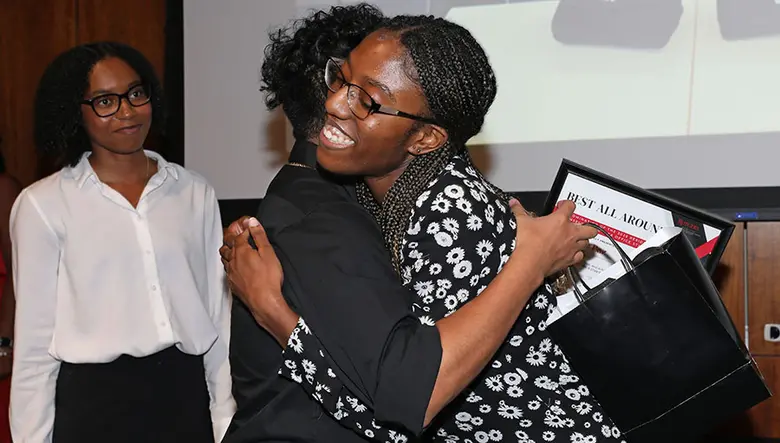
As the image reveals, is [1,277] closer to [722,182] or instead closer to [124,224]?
[124,224]

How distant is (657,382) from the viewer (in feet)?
4.26

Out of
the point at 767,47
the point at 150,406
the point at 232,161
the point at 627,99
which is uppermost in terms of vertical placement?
the point at 767,47

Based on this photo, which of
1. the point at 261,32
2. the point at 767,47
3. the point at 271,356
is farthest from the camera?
the point at 261,32

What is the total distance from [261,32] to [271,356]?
98.5 inches

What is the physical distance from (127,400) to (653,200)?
1.44m

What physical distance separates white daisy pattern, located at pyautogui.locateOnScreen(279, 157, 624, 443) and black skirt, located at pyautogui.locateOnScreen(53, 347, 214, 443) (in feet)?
3.72

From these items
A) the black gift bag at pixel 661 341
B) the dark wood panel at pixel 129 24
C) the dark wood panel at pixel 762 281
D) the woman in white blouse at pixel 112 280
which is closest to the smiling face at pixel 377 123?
the black gift bag at pixel 661 341

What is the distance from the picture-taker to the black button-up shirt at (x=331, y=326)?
1.13m

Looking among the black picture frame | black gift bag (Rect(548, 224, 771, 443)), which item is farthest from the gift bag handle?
the black picture frame

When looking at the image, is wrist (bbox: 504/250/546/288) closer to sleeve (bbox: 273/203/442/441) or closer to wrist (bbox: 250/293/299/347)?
sleeve (bbox: 273/203/442/441)

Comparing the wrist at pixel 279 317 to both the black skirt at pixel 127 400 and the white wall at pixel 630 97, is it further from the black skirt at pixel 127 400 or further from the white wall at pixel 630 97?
the white wall at pixel 630 97

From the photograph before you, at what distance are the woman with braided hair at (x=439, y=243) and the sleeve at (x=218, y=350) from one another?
1143 millimetres

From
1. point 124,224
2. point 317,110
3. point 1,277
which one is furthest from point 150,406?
point 317,110

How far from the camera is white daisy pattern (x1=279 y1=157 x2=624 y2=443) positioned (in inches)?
46.2
